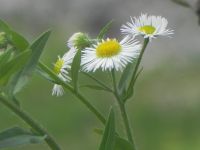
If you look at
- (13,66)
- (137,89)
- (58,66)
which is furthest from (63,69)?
(137,89)

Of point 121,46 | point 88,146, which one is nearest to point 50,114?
point 88,146

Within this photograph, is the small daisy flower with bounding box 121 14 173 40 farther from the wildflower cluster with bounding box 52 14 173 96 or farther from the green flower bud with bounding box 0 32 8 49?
the green flower bud with bounding box 0 32 8 49

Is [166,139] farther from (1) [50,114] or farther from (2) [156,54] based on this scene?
(2) [156,54]

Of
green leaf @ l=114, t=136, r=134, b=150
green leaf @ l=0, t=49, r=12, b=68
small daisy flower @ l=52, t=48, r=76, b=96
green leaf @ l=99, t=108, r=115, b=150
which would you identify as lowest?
green leaf @ l=114, t=136, r=134, b=150

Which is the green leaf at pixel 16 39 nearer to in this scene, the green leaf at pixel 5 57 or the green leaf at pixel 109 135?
the green leaf at pixel 5 57

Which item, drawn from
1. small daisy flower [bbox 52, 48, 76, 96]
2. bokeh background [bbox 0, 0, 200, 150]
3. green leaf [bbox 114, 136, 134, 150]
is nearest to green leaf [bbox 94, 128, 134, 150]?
green leaf [bbox 114, 136, 134, 150]

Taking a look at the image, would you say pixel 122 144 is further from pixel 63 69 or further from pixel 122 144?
pixel 63 69
